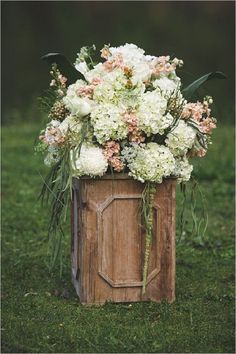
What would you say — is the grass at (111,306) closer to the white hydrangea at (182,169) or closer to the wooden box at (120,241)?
the wooden box at (120,241)

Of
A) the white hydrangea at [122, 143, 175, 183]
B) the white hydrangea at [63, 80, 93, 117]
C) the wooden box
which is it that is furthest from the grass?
the white hydrangea at [63, 80, 93, 117]

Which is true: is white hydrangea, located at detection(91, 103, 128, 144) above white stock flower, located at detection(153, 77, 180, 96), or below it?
below

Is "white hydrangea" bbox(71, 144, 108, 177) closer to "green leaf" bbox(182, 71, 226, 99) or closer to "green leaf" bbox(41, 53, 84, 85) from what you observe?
"green leaf" bbox(41, 53, 84, 85)

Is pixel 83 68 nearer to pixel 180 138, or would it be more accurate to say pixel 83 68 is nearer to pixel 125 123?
pixel 125 123

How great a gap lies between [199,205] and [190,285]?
210 centimetres

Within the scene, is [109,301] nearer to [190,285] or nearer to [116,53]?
[190,285]

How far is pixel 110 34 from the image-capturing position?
21.7m

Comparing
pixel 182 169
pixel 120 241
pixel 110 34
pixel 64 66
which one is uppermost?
pixel 110 34

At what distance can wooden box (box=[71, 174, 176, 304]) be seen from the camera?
470cm

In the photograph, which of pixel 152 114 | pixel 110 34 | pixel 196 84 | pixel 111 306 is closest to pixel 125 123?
pixel 152 114

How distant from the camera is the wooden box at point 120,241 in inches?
185

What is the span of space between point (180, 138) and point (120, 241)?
653mm

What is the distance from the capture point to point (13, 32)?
73.6 ft

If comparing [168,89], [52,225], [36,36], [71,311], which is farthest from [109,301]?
[36,36]
